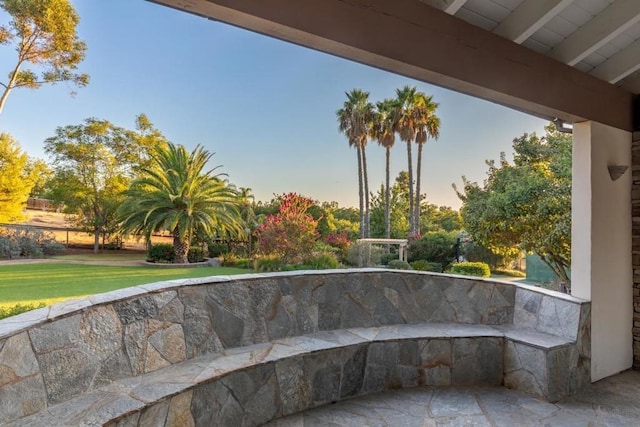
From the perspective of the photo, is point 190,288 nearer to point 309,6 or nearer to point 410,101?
point 309,6

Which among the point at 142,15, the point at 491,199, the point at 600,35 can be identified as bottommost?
the point at 491,199

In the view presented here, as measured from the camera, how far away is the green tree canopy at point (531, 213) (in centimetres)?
542

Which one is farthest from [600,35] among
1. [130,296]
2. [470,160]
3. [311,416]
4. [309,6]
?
[470,160]

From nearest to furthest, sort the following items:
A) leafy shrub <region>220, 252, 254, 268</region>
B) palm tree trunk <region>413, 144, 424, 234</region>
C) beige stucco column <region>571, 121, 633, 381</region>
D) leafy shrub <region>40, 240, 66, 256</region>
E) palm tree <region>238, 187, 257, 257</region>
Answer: beige stucco column <region>571, 121, 633, 381</region> < leafy shrub <region>40, 240, 66, 256</region> < leafy shrub <region>220, 252, 254, 268</region> < palm tree <region>238, 187, 257, 257</region> < palm tree trunk <region>413, 144, 424, 234</region>

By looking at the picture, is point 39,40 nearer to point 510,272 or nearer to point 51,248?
point 51,248

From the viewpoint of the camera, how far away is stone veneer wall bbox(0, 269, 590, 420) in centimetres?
184

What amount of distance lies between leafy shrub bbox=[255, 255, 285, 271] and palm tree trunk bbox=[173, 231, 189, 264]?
266cm

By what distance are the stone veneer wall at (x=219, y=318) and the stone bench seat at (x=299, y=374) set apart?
0.09 meters

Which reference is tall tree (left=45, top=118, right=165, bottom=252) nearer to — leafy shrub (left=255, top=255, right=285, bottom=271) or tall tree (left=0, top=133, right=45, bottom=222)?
leafy shrub (left=255, top=255, right=285, bottom=271)

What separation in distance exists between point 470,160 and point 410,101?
13.7 feet

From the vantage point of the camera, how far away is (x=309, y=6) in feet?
6.25

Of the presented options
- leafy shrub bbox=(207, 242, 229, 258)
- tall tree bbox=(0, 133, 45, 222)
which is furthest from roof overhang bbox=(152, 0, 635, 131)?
Answer: leafy shrub bbox=(207, 242, 229, 258)

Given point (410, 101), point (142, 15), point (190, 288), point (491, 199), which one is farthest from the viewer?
point (410, 101)

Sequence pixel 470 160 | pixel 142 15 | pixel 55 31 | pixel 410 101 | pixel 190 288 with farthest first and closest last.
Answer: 1. pixel 410 101
2. pixel 470 160
3. pixel 142 15
4. pixel 55 31
5. pixel 190 288
